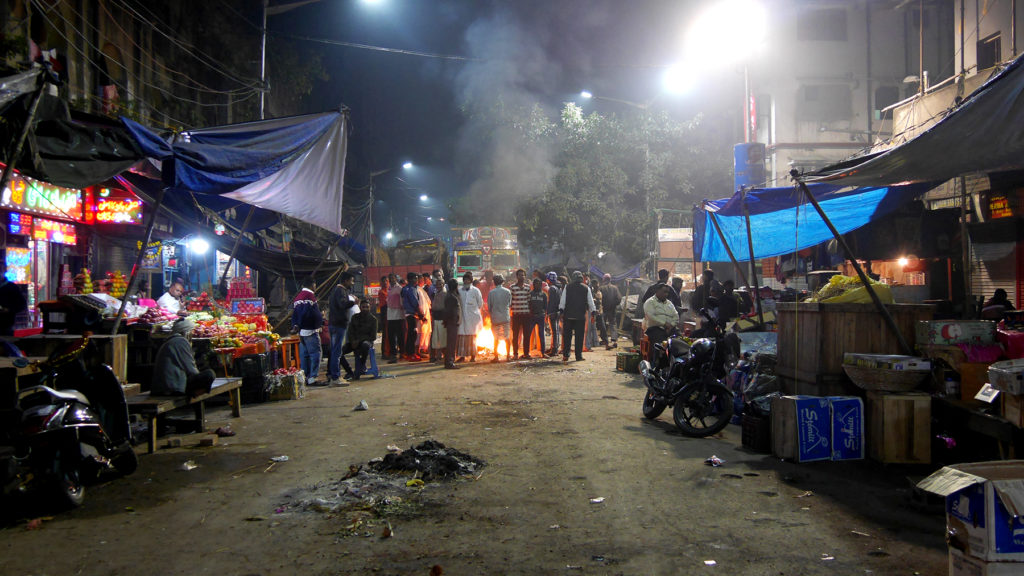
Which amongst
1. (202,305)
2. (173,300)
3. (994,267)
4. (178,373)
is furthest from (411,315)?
(994,267)

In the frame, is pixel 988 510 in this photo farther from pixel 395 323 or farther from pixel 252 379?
pixel 395 323

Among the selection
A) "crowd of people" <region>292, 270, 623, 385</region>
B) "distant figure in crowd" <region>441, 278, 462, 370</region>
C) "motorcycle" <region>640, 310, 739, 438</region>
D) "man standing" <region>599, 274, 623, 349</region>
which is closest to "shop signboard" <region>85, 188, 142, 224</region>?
"crowd of people" <region>292, 270, 623, 385</region>

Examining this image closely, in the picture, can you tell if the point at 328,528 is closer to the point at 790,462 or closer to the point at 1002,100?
the point at 790,462

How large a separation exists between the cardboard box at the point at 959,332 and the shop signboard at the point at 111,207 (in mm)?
14093

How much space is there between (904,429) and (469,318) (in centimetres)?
975

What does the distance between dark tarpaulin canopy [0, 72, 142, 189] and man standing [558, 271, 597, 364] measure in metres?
9.31

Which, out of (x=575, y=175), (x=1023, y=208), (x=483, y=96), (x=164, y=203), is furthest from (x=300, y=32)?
(x=1023, y=208)

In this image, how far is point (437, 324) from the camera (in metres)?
14.3

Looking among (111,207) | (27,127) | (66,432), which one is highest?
(111,207)

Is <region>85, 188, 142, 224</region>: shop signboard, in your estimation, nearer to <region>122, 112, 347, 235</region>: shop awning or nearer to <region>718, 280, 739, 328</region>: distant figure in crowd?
<region>122, 112, 347, 235</region>: shop awning

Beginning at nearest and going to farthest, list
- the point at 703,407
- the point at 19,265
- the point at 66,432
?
the point at 66,432
the point at 703,407
the point at 19,265

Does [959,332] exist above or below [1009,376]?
above

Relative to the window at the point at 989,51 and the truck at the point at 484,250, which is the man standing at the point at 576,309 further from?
the truck at the point at 484,250

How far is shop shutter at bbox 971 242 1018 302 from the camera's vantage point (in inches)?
441
